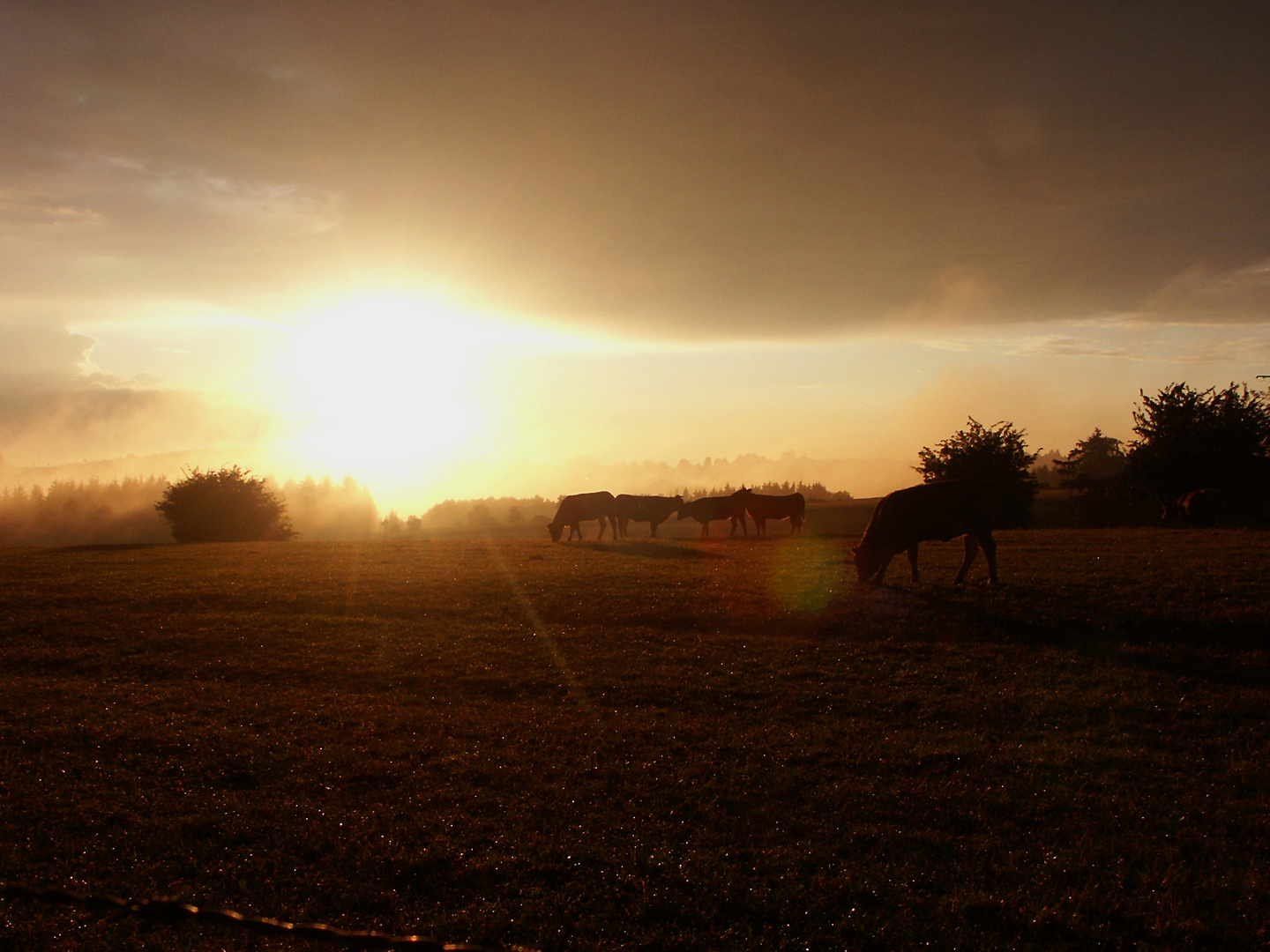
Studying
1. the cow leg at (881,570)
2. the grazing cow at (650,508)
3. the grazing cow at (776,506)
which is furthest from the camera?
the grazing cow at (650,508)

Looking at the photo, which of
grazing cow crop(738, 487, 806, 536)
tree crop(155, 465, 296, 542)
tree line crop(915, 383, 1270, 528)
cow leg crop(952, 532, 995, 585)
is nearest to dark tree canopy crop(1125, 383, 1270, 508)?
tree line crop(915, 383, 1270, 528)

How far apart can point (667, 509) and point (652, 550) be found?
64.1 feet

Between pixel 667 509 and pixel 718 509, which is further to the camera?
pixel 667 509

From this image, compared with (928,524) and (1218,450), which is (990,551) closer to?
(928,524)

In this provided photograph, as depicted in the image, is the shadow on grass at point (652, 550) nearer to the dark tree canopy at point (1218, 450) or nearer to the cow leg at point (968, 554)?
the cow leg at point (968, 554)

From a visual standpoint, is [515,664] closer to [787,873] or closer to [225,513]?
[787,873]

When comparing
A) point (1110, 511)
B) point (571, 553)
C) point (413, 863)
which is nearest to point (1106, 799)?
point (413, 863)

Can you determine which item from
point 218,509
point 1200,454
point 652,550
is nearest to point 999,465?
point 1200,454

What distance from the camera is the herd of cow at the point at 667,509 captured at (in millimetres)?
43750

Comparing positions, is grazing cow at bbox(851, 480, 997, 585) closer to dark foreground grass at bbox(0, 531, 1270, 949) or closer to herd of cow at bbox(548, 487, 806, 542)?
dark foreground grass at bbox(0, 531, 1270, 949)

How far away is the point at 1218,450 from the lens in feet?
135

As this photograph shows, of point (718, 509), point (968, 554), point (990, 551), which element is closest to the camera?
point (990, 551)

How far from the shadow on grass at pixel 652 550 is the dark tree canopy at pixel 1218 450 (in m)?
29.2

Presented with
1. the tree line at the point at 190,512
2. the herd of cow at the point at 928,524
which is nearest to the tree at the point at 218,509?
the tree line at the point at 190,512
